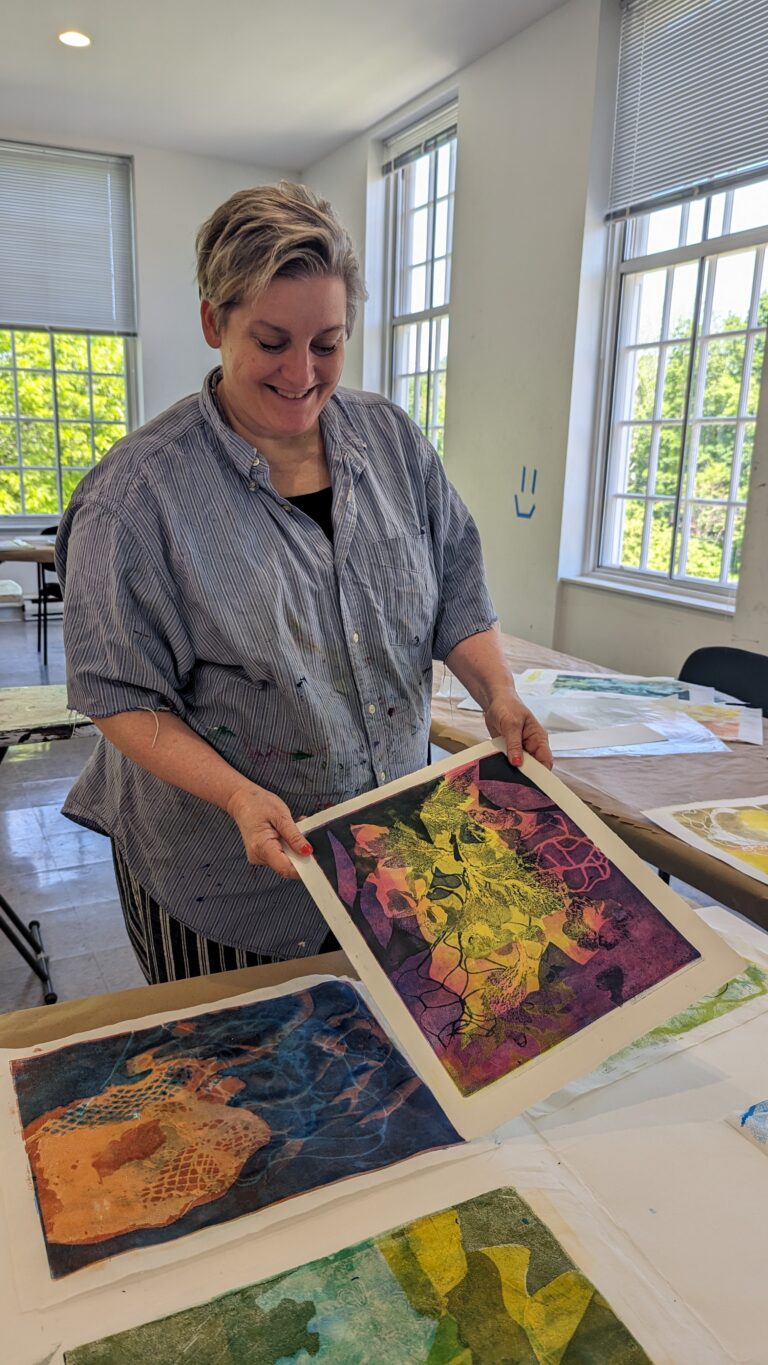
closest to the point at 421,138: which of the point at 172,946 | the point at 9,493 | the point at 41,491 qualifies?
the point at 41,491

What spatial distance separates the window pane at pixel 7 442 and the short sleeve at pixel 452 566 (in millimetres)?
6593

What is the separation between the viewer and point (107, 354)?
7.18 m

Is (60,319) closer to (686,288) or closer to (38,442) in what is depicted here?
(38,442)

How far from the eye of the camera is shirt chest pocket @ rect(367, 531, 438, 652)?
1.14 metres

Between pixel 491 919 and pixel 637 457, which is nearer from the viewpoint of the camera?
pixel 491 919

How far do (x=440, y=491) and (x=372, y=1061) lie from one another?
0.73 metres

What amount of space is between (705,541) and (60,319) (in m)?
5.38

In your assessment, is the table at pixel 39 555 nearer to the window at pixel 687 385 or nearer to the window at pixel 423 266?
the window at pixel 423 266

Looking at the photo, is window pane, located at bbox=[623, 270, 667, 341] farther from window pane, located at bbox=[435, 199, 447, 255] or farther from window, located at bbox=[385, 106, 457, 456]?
window pane, located at bbox=[435, 199, 447, 255]

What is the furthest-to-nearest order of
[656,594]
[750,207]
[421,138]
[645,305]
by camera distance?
[421,138]
[645,305]
[656,594]
[750,207]

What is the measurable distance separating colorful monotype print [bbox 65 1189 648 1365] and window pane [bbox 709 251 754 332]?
3562 mm

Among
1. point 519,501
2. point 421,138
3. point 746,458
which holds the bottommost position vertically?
point 519,501

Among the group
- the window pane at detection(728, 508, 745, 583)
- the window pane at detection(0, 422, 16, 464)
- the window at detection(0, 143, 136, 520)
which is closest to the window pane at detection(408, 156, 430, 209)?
the window at detection(0, 143, 136, 520)

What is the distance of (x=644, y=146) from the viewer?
3771 mm
